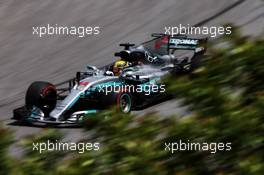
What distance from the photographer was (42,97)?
430 inches

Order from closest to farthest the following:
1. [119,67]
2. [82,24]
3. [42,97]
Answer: [42,97]
[119,67]
[82,24]

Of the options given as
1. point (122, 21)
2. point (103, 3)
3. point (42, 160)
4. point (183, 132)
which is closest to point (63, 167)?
point (42, 160)

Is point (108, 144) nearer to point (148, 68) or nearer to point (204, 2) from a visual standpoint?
point (148, 68)

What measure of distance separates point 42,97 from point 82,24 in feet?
19.1

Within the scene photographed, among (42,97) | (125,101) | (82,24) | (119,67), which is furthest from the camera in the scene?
(82,24)

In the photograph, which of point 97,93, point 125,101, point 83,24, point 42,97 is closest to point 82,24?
point 83,24

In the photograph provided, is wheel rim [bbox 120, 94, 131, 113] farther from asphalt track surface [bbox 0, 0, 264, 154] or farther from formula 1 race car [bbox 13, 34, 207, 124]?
asphalt track surface [bbox 0, 0, 264, 154]

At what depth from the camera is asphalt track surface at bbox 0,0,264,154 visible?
14172 mm

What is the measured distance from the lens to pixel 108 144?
2885mm

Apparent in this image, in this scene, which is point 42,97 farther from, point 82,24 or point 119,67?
point 82,24

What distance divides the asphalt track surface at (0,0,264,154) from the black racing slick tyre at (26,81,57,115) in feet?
5.20

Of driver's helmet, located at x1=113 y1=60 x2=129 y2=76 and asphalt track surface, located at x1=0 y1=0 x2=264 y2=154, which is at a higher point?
asphalt track surface, located at x1=0 y1=0 x2=264 y2=154

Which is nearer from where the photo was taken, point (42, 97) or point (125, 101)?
point (125, 101)

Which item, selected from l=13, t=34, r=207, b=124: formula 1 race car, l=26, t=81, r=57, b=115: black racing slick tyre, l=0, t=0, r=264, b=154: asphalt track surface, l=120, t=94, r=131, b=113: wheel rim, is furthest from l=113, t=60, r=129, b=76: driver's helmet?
l=0, t=0, r=264, b=154: asphalt track surface
